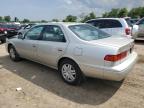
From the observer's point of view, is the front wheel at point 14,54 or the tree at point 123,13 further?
the tree at point 123,13

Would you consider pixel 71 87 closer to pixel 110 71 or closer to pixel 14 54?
pixel 110 71

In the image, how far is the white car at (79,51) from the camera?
3.97 meters

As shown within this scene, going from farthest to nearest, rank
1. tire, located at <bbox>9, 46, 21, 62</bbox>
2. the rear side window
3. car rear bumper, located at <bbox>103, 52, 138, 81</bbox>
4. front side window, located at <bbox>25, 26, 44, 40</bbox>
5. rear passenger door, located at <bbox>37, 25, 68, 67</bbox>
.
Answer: the rear side window
tire, located at <bbox>9, 46, 21, 62</bbox>
front side window, located at <bbox>25, 26, 44, 40</bbox>
rear passenger door, located at <bbox>37, 25, 68, 67</bbox>
car rear bumper, located at <bbox>103, 52, 138, 81</bbox>

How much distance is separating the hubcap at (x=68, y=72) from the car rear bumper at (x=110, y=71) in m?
0.37

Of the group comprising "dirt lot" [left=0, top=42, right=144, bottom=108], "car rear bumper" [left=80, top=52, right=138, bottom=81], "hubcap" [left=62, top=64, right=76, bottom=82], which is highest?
"car rear bumper" [left=80, top=52, right=138, bottom=81]

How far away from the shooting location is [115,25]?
9688 millimetres

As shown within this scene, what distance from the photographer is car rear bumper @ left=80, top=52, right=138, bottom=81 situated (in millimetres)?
3898

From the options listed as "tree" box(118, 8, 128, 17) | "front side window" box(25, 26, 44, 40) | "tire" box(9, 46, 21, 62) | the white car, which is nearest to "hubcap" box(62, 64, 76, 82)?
the white car

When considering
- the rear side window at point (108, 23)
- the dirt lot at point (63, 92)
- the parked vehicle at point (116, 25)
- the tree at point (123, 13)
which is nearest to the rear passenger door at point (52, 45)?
the dirt lot at point (63, 92)

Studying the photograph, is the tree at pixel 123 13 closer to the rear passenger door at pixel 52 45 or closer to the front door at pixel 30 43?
the front door at pixel 30 43

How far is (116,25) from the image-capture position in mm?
9648

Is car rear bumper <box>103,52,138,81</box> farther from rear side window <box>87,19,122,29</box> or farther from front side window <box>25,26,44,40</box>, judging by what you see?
rear side window <box>87,19,122,29</box>

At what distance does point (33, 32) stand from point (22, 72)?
1311 millimetres

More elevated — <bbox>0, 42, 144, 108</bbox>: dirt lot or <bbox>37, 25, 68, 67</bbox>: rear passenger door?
<bbox>37, 25, 68, 67</bbox>: rear passenger door
